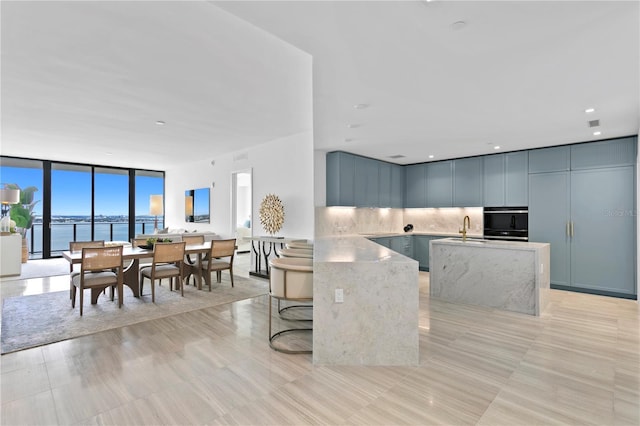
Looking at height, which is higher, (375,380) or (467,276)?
(467,276)

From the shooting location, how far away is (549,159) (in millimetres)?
5688

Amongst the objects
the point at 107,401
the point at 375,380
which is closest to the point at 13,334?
the point at 107,401

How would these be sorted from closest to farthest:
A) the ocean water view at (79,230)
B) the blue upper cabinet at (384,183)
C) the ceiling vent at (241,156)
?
the blue upper cabinet at (384,183) → the ceiling vent at (241,156) → the ocean water view at (79,230)

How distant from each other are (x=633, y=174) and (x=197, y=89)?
643cm

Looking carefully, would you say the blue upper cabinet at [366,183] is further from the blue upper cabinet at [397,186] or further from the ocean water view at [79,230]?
the ocean water view at [79,230]

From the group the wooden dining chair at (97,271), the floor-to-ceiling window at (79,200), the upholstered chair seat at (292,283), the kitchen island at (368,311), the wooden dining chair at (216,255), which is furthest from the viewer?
the floor-to-ceiling window at (79,200)

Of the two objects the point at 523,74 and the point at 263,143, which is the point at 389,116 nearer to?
the point at 523,74

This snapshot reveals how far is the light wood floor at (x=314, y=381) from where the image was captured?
78.8 inches

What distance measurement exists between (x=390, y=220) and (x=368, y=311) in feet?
17.3

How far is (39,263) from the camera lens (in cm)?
795

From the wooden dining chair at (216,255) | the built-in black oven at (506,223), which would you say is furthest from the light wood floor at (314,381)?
the built-in black oven at (506,223)

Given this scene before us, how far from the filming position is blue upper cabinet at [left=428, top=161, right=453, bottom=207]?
7008 millimetres

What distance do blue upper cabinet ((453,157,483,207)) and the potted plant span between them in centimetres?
1024

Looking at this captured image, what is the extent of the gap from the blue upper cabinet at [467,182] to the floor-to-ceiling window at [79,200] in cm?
859
